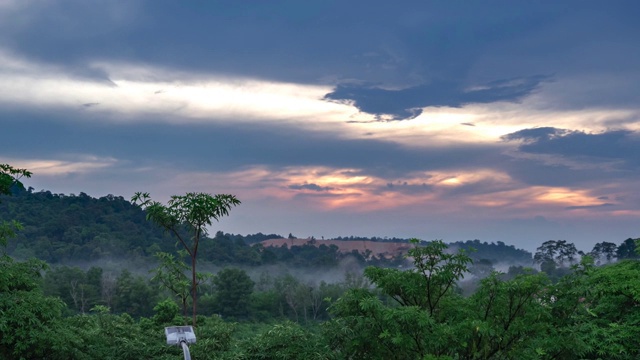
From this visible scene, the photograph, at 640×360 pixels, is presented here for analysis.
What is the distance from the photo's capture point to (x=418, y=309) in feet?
48.0

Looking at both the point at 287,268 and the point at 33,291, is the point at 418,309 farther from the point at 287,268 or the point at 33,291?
the point at 287,268

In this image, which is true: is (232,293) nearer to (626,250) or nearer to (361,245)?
(626,250)

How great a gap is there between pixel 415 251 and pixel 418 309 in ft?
5.05

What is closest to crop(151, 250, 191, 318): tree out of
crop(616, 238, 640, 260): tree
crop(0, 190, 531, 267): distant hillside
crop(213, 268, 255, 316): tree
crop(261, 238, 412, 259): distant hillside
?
crop(213, 268, 255, 316): tree

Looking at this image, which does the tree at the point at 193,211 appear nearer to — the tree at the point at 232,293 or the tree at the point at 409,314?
the tree at the point at 409,314

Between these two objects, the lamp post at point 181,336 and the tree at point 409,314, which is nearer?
the lamp post at point 181,336

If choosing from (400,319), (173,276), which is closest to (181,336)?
(400,319)

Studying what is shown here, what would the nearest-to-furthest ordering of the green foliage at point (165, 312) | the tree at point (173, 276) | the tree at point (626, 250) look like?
the tree at point (173, 276), the green foliage at point (165, 312), the tree at point (626, 250)

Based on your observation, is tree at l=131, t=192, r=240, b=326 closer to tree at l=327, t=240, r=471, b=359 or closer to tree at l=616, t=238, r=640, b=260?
tree at l=327, t=240, r=471, b=359

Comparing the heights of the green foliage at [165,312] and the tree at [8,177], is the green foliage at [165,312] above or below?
below

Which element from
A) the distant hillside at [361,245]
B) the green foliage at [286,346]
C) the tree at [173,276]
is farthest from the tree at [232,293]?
the distant hillside at [361,245]

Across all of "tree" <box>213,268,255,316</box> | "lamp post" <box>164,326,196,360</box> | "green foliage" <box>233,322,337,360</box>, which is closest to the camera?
"lamp post" <box>164,326,196,360</box>

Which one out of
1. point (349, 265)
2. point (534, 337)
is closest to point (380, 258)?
point (349, 265)

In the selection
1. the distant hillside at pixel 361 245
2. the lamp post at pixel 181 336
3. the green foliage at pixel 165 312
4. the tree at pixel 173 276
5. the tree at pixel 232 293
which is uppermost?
the distant hillside at pixel 361 245
